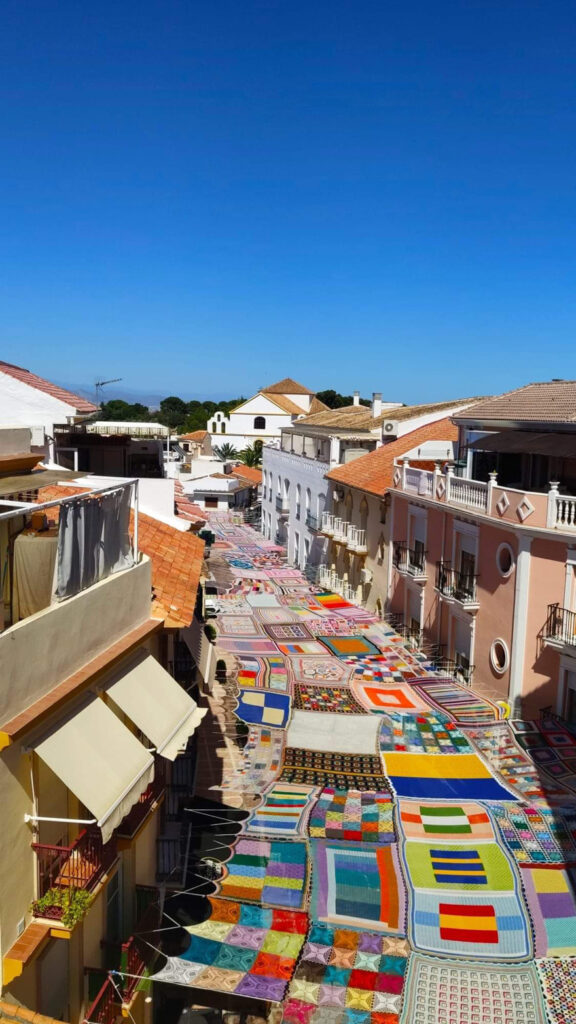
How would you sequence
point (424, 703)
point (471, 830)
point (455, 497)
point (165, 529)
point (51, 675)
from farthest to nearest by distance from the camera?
1. point (455, 497)
2. point (424, 703)
3. point (165, 529)
4. point (471, 830)
5. point (51, 675)

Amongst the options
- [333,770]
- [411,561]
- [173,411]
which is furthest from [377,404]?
[173,411]

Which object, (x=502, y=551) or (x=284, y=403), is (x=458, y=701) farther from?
(x=284, y=403)

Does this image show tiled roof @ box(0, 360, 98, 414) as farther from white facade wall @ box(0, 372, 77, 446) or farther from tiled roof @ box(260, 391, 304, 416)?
tiled roof @ box(260, 391, 304, 416)

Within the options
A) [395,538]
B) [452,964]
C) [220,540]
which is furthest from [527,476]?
[220,540]

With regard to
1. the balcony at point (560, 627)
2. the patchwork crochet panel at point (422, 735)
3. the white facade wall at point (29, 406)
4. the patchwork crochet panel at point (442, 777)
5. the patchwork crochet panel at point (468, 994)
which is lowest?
the patchwork crochet panel at point (468, 994)

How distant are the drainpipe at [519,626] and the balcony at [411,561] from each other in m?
5.90

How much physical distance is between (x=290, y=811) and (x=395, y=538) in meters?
15.5

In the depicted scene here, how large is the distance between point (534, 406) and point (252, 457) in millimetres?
61103

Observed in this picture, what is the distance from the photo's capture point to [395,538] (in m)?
26.8

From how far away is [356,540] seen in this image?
31.1m

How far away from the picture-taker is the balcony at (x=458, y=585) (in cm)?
2025

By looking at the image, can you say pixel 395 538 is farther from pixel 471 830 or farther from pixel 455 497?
pixel 471 830

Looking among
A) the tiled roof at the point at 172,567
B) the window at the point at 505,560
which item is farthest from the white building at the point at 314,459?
the tiled roof at the point at 172,567

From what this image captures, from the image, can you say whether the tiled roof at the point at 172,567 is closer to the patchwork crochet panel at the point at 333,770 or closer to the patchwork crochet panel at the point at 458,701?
the patchwork crochet panel at the point at 333,770
